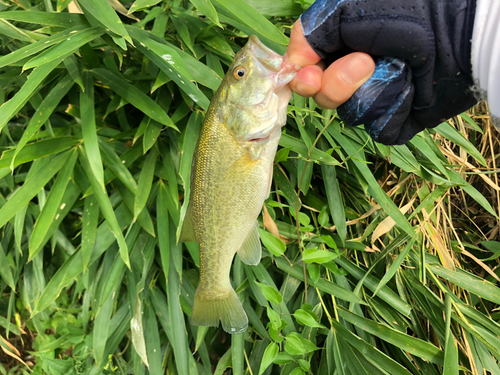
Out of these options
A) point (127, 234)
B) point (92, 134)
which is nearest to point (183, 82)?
point (92, 134)

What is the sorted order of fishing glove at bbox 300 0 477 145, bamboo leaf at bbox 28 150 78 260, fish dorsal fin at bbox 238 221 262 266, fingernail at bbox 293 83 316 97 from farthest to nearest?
bamboo leaf at bbox 28 150 78 260 → fish dorsal fin at bbox 238 221 262 266 → fingernail at bbox 293 83 316 97 → fishing glove at bbox 300 0 477 145

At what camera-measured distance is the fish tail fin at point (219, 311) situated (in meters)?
1.19

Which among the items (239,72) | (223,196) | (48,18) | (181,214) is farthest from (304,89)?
(48,18)

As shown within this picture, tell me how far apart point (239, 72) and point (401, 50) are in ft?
1.59

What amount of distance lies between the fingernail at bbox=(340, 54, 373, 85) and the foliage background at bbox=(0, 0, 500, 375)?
424mm

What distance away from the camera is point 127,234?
156cm

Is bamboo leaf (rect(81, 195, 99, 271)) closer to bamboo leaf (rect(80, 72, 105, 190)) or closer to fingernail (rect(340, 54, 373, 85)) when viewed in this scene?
bamboo leaf (rect(80, 72, 105, 190))

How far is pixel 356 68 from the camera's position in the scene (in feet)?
2.80

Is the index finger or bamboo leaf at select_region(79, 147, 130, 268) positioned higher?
the index finger

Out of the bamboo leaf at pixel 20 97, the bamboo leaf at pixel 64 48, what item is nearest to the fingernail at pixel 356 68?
the bamboo leaf at pixel 64 48

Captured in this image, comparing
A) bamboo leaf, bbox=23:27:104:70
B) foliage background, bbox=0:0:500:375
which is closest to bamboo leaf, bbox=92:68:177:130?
foliage background, bbox=0:0:500:375

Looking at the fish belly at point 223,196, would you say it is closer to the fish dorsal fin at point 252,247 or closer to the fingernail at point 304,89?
the fish dorsal fin at point 252,247

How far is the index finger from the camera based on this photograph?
0.87 meters

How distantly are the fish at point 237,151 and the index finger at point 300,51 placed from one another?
0.08ft
